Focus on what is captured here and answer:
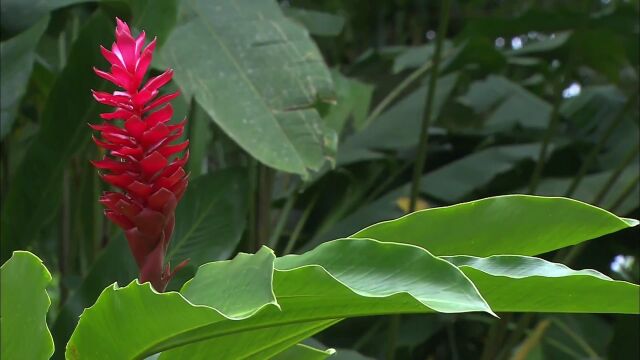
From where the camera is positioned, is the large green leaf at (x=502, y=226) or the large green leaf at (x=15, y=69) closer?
the large green leaf at (x=502, y=226)

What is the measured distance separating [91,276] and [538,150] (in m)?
0.85

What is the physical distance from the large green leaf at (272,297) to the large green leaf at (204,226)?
1.66 ft

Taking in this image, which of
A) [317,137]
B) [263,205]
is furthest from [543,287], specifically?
[263,205]

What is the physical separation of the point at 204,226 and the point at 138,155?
65 cm

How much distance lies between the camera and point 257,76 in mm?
902

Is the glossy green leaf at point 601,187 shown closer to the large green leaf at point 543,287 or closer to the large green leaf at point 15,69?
the large green leaf at point 15,69

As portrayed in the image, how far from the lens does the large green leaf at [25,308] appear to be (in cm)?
→ 42

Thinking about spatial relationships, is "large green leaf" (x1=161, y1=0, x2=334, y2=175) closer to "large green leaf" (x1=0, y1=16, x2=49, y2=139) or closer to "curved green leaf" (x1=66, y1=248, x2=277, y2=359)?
"large green leaf" (x1=0, y1=16, x2=49, y2=139)

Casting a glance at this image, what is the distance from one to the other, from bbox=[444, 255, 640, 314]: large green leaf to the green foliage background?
11 millimetres

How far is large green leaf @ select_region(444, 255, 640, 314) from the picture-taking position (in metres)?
0.41

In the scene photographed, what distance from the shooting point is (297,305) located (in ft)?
1.34

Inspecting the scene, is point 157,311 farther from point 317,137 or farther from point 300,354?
point 317,137

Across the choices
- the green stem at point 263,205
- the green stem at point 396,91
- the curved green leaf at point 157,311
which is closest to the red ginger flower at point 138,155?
the curved green leaf at point 157,311

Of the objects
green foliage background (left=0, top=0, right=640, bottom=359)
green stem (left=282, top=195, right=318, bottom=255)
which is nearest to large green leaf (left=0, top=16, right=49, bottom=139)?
green foliage background (left=0, top=0, right=640, bottom=359)
